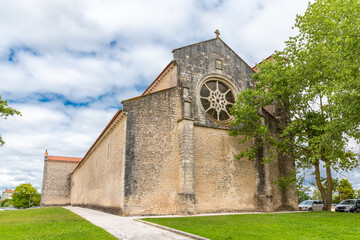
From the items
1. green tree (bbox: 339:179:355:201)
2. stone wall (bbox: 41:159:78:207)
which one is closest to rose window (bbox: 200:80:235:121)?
green tree (bbox: 339:179:355:201)

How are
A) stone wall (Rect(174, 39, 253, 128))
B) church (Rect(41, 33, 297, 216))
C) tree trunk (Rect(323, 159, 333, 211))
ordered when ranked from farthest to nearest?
stone wall (Rect(174, 39, 253, 128)) < tree trunk (Rect(323, 159, 333, 211)) < church (Rect(41, 33, 297, 216))

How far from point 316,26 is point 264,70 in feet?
13.5

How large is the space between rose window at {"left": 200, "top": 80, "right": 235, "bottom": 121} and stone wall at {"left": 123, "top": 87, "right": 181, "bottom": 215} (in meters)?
3.00

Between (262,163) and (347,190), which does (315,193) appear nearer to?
(347,190)

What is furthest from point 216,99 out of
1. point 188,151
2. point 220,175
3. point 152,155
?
point 152,155

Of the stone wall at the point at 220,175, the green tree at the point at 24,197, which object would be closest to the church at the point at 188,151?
the stone wall at the point at 220,175

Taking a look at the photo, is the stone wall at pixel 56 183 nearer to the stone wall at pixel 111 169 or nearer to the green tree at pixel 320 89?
the stone wall at pixel 111 169

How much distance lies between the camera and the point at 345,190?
4397 cm

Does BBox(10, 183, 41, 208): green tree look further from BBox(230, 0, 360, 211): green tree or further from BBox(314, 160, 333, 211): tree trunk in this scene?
BBox(314, 160, 333, 211): tree trunk

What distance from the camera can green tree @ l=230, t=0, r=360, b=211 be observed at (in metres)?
12.4

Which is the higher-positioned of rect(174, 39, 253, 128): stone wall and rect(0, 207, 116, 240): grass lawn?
rect(174, 39, 253, 128): stone wall

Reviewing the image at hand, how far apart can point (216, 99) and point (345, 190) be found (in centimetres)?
3688

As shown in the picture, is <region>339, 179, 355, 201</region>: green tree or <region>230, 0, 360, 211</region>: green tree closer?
<region>230, 0, 360, 211</region>: green tree

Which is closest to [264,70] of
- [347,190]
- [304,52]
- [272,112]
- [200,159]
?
[304,52]
